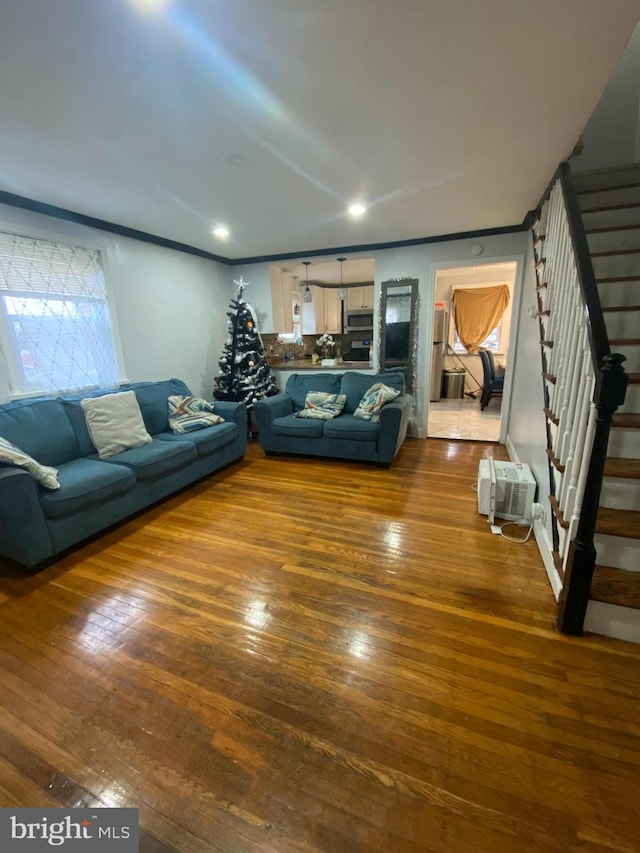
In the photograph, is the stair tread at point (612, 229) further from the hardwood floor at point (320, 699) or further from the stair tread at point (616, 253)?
the hardwood floor at point (320, 699)

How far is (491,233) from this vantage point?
12.8ft

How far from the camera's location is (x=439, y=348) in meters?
7.07

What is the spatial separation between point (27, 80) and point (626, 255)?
3561 mm

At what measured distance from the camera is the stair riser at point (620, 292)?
2.35 meters

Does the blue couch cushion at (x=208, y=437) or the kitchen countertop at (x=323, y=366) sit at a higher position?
the kitchen countertop at (x=323, y=366)

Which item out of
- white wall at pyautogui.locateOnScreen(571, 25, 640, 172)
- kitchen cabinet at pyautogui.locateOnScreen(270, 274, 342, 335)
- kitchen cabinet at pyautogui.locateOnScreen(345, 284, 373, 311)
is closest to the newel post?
white wall at pyautogui.locateOnScreen(571, 25, 640, 172)

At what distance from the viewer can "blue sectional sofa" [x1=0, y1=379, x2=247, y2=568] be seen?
6.78 feet

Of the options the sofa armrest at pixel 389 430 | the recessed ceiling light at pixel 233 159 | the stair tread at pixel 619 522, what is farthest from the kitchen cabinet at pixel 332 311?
the stair tread at pixel 619 522

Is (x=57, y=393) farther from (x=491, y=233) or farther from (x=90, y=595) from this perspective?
(x=491, y=233)

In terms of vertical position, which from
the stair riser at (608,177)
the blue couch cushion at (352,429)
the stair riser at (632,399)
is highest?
the stair riser at (608,177)

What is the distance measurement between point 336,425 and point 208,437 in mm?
1287

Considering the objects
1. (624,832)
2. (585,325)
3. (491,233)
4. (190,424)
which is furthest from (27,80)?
(491,233)

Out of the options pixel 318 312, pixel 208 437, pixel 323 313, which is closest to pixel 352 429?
pixel 208 437

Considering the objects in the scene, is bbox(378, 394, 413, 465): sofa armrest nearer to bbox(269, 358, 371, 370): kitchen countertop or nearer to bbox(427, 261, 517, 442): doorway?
bbox(269, 358, 371, 370): kitchen countertop
